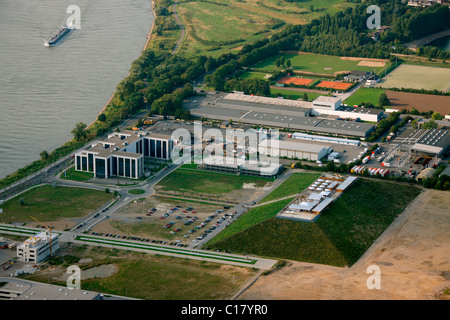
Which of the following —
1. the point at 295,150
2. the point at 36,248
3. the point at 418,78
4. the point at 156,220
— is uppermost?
the point at 418,78

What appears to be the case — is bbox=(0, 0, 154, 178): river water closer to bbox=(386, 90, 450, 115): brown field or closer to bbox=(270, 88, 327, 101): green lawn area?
bbox=(270, 88, 327, 101): green lawn area

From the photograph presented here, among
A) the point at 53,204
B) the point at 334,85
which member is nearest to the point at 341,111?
the point at 334,85

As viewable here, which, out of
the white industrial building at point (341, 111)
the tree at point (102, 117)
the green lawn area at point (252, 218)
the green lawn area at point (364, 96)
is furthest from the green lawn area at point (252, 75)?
the green lawn area at point (252, 218)

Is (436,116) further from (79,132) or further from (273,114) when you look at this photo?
(79,132)

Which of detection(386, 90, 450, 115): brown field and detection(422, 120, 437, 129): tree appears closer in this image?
detection(422, 120, 437, 129): tree

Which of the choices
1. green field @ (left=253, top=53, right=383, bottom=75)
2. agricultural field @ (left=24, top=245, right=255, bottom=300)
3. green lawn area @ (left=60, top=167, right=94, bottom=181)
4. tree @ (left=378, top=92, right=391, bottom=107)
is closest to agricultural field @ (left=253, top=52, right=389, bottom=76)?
green field @ (left=253, top=53, right=383, bottom=75)

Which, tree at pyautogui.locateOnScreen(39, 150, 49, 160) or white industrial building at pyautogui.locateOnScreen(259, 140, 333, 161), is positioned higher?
white industrial building at pyautogui.locateOnScreen(259, 140, 333, 161)
